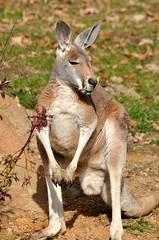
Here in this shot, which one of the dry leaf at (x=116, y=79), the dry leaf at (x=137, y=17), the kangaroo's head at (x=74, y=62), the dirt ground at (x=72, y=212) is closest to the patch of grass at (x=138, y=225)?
the dirt ground at (x=72, y=212)

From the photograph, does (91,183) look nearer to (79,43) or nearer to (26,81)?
(79,43)

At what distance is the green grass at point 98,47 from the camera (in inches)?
331

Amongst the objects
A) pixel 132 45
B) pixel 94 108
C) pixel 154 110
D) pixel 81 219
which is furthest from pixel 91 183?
pixel 132 45

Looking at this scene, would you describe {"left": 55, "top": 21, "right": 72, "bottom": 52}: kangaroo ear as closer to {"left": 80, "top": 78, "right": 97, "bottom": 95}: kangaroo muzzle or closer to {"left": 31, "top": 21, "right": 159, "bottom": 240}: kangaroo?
{"left": 31, "top": 21, "right": 159, "bottom": 240}: kangaroo

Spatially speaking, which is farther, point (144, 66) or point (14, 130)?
point (144, 66)

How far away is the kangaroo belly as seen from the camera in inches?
197

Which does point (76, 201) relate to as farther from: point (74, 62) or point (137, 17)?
point (137, 17)

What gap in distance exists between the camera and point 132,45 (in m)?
11.1

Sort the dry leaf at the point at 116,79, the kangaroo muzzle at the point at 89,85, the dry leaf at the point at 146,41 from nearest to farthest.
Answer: the kangaroo muzzle at the point at 89,85
the dry leaf at the point at 116,79
the dry leaf at the point at 146,41

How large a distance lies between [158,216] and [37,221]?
1.14m

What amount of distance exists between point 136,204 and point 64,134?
96 centimetres

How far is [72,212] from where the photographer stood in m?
5.48

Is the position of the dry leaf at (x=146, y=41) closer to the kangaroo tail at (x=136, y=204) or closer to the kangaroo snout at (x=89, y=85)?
the kangaroo tail at (x=136, y=204)

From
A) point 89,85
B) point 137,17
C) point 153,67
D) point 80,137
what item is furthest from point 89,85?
point 137,17
